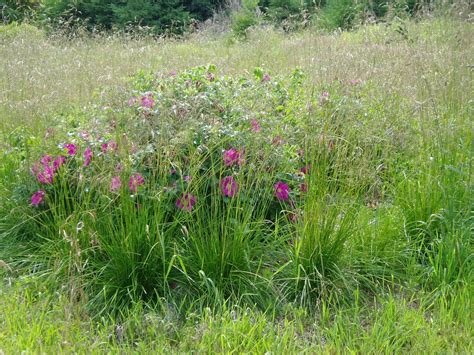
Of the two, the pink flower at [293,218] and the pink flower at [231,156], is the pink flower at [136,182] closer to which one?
the pink flower at [231,156]

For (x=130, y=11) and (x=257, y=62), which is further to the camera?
(x=130, y=11)

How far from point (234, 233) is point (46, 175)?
1.19 metres

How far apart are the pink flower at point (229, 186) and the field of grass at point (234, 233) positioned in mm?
13

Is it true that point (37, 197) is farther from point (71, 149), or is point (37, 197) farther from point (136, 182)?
point (136, 182)

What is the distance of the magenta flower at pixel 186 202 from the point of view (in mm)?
2789

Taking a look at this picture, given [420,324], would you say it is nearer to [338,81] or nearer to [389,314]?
[389,314]

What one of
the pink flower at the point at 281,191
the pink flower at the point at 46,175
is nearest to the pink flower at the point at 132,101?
the pink flower at the point at 46,175

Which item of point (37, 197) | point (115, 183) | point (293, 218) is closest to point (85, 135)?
point (37, 197)

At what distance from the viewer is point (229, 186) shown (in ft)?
9.19

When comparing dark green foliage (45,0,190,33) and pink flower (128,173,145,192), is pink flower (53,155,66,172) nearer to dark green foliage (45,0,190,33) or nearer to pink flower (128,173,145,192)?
pink flower (128,173,145,192)

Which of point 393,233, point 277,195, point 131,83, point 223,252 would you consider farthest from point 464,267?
point 131,83

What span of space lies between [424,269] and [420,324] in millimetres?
461

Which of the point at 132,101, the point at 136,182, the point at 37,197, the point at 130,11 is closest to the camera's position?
the point at 136,182

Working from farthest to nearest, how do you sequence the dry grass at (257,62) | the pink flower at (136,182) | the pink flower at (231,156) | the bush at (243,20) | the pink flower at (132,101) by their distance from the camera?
1. the bush at (243,20)
2. the dry grass at (257,62)
3. the pink flower at (132,101)
4. the pink flower at (231,156)
5. the pink flower at (136,182)
